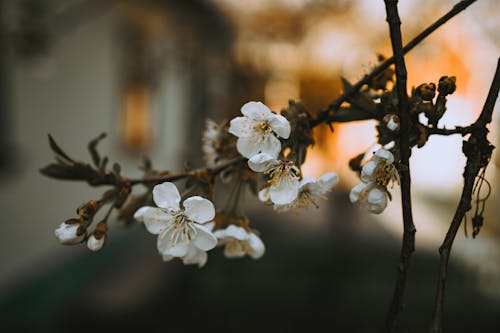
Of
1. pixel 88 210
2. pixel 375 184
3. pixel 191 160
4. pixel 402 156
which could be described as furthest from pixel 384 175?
pixel 191 160

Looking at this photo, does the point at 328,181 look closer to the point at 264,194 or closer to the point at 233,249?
the point at 264,194

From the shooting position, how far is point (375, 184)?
2.00 feet

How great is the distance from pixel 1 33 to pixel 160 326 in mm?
2717

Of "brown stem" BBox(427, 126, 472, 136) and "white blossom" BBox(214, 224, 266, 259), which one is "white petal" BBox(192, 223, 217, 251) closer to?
"white blossom" BBox(214, 224, 266, 259)

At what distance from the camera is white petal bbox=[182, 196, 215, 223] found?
0.63 m

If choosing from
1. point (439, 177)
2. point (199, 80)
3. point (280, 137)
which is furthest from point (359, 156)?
point (439, 177)

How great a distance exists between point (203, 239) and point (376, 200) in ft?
0.75

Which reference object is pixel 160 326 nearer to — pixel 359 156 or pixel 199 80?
pixel 359 156

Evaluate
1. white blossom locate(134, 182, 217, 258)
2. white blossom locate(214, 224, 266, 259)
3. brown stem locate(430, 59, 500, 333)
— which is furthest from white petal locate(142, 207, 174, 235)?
brown stem locate(430, 59, 500, 333)

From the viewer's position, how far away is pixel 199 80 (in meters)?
8.02

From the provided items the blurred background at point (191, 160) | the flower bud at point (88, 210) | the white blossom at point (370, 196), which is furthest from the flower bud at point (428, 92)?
the blurred background at point (191, 160)

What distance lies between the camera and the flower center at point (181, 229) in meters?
0.65

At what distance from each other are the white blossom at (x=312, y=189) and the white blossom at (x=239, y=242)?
129mm

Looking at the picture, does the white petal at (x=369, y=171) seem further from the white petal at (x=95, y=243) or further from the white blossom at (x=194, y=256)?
the white petal at (x=95, y=243)
